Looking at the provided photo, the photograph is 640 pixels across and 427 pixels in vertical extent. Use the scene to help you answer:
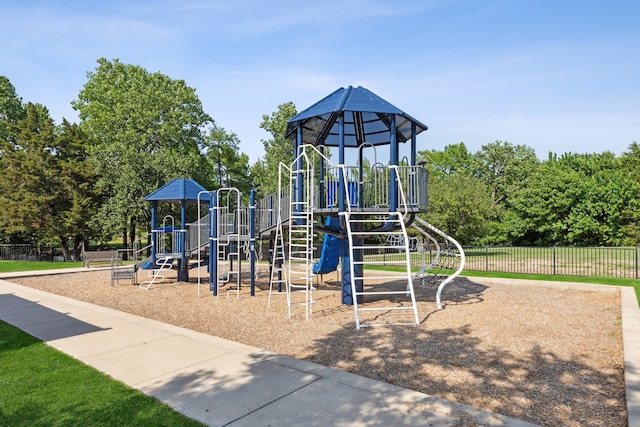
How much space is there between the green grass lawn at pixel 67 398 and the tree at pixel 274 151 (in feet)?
81.2

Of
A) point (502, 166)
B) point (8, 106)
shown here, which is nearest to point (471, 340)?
point (8, 106)

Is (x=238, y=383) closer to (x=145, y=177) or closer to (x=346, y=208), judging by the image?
(x=346, y=208)

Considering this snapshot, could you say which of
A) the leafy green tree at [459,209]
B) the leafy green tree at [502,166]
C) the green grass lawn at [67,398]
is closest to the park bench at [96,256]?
the green grass lawn at [67,398]

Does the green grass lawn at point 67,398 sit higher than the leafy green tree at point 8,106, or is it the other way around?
the leafy green tree at point 8,106

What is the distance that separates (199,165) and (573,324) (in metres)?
26.8

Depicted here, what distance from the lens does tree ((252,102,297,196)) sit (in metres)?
31.1

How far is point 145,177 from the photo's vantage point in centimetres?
2720

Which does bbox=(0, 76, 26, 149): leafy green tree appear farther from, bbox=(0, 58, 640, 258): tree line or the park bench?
the park bench

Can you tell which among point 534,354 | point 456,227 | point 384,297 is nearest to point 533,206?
point 456,227

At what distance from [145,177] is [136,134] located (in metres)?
5.00

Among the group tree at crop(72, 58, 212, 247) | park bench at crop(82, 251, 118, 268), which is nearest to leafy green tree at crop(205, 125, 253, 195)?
tree at crop(72, 58, 212, 247)

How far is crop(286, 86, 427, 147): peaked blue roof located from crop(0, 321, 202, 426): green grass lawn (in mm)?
6971

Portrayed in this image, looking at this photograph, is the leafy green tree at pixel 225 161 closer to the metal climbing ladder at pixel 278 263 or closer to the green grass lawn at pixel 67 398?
the metal climbing ladder at pixel 278 263

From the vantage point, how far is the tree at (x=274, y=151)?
102 feet
